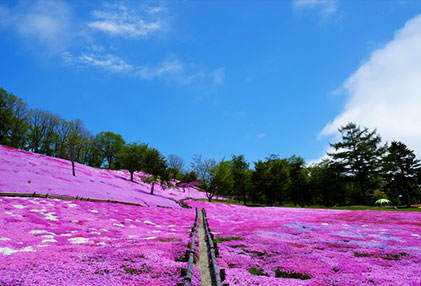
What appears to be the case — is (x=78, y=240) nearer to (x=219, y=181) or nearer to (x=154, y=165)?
(x=154, y=165)

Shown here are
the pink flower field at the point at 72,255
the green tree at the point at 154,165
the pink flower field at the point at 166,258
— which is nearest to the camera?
the pink flower field at the point at 72,255

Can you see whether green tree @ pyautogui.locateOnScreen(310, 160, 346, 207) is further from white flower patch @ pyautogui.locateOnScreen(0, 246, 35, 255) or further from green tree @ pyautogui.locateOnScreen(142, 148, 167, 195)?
white flower patch @ pyautogui.locateOnScreen(0, 246, 35, 255)

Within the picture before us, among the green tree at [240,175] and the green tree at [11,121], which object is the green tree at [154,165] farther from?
the green tree at [11,121]

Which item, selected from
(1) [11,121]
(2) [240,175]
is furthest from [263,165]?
(1) [11,121]

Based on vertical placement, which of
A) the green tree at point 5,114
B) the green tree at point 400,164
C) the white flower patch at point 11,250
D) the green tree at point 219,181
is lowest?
A: the white flower patch at point 11,250

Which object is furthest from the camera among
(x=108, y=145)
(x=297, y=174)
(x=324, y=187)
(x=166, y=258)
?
(x=108, y=145)

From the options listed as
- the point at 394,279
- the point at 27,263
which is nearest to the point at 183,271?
the point at 27,263

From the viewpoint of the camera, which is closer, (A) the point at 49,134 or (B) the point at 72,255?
(B) the point at 72,255

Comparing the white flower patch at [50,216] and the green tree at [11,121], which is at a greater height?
the green tree at [11,121]

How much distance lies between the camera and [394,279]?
6020 millimetres

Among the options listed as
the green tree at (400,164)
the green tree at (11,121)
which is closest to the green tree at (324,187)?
the green tree at (400,164)

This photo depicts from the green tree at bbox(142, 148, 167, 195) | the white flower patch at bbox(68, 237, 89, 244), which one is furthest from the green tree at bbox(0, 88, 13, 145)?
the white flower patch at bbox(68, 237, 89, 244)

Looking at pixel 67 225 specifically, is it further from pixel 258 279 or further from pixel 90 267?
pixel 258 279

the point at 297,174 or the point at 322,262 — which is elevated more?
the point at 297,174
